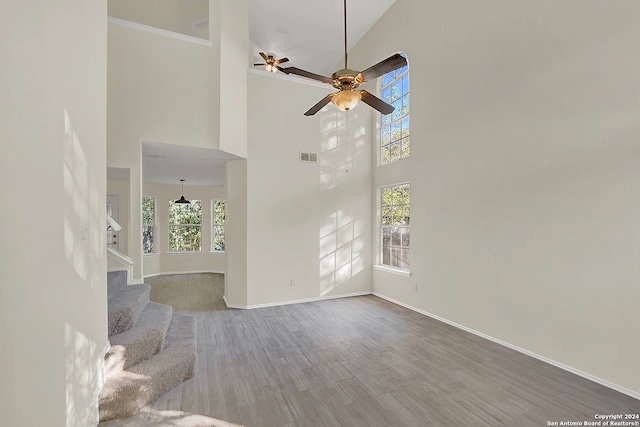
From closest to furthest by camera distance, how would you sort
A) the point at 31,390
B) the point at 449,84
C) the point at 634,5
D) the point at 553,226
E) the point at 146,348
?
the point at 31,390
the point at 634,5
the point at 146,348
the point at 553,226
the point at 449,84

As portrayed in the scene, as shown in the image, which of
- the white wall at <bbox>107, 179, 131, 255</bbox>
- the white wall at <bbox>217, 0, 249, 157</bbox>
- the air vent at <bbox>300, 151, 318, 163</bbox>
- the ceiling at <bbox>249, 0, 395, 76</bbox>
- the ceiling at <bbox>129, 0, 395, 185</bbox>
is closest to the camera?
the white wall at <bbox>217, 0, 249, 157</bbox>

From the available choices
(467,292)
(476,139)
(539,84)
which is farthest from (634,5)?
(467,292)

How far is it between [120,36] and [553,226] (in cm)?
568

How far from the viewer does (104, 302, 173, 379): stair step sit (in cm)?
244

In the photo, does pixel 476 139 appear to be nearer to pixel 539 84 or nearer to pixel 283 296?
pixel 539 84

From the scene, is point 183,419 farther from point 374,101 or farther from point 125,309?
point 374,101

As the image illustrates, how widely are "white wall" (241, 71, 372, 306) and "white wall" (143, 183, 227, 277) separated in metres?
4.16

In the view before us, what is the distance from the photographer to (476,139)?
3830 millimetres

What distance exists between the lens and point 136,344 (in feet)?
8.75

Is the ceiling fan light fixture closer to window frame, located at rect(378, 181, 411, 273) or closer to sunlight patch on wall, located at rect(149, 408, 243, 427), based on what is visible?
window frame, located at rect(378, 181, 411, 273)

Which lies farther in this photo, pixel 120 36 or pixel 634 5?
pixel 120 36

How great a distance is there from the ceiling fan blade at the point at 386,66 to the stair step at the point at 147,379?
3240 millimetres

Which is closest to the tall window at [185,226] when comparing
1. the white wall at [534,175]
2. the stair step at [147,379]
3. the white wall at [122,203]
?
the white wall at [122,203]

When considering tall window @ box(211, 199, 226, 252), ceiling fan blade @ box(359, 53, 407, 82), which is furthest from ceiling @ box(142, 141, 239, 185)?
ceiling fan blade @ box(359, 53, 407, 82)
